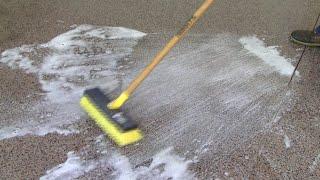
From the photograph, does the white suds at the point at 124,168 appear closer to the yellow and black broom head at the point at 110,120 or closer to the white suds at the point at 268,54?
the yellow and black broom head at the point at 110,120

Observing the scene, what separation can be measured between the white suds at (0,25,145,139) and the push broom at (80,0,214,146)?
0.41 ft

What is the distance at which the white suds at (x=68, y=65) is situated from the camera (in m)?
2.02

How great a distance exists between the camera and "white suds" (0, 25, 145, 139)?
79.6 inches

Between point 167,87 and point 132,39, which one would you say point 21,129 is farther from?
point 132,39

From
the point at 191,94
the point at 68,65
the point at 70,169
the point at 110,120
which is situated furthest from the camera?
the point at 68,65

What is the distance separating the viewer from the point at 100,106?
196cm

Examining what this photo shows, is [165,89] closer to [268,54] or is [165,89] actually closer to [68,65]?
[68,65]

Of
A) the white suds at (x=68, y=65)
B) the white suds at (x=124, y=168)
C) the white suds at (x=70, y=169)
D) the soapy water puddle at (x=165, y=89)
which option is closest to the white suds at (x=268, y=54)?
the soapy water puddle at (x=165, y=89)

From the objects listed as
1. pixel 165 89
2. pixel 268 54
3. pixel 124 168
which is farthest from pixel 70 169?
pixel 268 54

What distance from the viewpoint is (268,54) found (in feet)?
8.54

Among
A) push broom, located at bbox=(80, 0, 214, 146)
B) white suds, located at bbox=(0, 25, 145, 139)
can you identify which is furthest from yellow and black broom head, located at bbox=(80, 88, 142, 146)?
white suds, located at bbox=(0, 25, 145, 139)

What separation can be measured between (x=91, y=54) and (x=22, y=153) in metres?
0.82

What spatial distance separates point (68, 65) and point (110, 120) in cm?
63

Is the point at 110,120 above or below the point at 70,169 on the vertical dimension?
above
